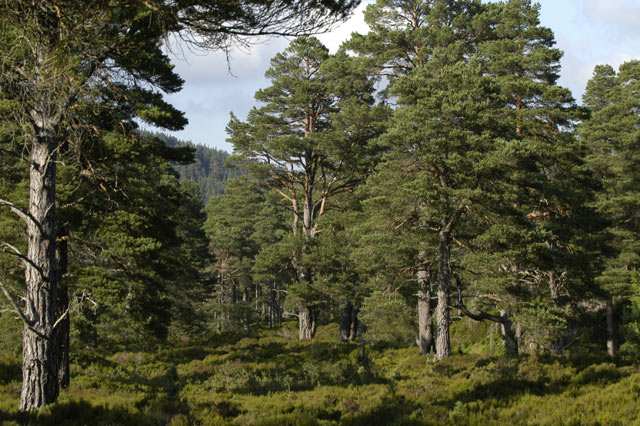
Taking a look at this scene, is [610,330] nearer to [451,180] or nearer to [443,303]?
[443,303]

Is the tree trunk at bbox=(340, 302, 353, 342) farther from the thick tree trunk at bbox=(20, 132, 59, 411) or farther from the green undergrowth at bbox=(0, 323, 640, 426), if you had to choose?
the thick tree trunk at bbox=(20, 132, 59, 411)

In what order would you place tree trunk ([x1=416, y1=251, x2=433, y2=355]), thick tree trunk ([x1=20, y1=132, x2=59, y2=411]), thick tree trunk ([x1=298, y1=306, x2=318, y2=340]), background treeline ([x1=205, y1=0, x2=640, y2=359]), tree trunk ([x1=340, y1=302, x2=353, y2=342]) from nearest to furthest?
thick tree trunk ([x1=20, y1=132, x2=59, y2=411]) < background treeline ([x1=205, y1=0, x2=640, y2=359]) < tree trunk ([x1=416, y1=251, x2=433, y2=355]) < thick tree trunk ([x1=298, y1=306, x2=318, y2=340]) < tree trunk ([x1=340, y1=302, x2=353, y2=342])

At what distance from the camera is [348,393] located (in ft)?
34.0

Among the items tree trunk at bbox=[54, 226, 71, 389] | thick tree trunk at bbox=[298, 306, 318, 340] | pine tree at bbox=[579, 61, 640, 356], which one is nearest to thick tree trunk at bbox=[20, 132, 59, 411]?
tree trunk at bbox=[54, 226, 71, 389]

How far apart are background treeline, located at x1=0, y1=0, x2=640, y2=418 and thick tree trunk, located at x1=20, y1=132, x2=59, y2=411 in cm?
7

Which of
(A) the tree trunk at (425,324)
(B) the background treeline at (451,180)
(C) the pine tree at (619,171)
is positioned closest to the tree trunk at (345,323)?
(B) the background treeline at (451,180)

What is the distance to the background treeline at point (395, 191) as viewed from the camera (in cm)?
947

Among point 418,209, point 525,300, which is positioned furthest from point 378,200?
point 525,300

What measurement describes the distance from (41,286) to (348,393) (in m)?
6.77

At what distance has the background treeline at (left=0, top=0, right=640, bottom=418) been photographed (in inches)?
373

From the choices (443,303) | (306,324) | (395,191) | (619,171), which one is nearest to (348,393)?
(443,303)

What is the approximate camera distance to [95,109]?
8180mm

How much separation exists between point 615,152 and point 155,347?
87.2 ft

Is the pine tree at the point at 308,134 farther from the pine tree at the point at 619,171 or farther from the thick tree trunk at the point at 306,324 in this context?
the pine tree at the point at 619,171
